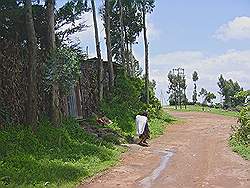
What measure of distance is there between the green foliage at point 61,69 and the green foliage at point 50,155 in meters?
1.70

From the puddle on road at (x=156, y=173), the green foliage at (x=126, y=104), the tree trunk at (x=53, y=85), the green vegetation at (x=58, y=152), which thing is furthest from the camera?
the green foliage at (x=126, y=104)

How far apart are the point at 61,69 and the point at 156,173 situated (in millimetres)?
5014

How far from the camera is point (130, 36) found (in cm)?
3969

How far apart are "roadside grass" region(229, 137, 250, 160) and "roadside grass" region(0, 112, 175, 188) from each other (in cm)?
460

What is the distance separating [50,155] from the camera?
561 inches

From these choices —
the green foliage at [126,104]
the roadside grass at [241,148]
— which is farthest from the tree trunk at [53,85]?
the green foliage at [126,104]

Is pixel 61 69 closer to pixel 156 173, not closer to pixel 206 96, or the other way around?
pixel 156 173

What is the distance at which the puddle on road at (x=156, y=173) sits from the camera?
12078 millimetres

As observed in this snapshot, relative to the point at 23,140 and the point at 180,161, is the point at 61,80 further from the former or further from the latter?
the point at 180,161

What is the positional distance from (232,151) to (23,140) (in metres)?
8.68

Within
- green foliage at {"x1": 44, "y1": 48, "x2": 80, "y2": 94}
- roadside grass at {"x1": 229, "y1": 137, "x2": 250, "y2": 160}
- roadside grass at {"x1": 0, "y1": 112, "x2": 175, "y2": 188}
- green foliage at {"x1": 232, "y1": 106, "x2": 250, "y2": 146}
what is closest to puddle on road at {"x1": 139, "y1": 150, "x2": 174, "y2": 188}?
roadside grass at {"x1": 0, "y1": 112, "x2": 175, "y2": 188}

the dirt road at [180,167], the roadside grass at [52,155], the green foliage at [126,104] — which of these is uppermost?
the green foliage at [126,104]

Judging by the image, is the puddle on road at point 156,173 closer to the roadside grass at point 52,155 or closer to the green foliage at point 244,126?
the roadside grass at point 52,155

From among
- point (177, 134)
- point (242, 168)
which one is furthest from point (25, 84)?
point (177, 134)
